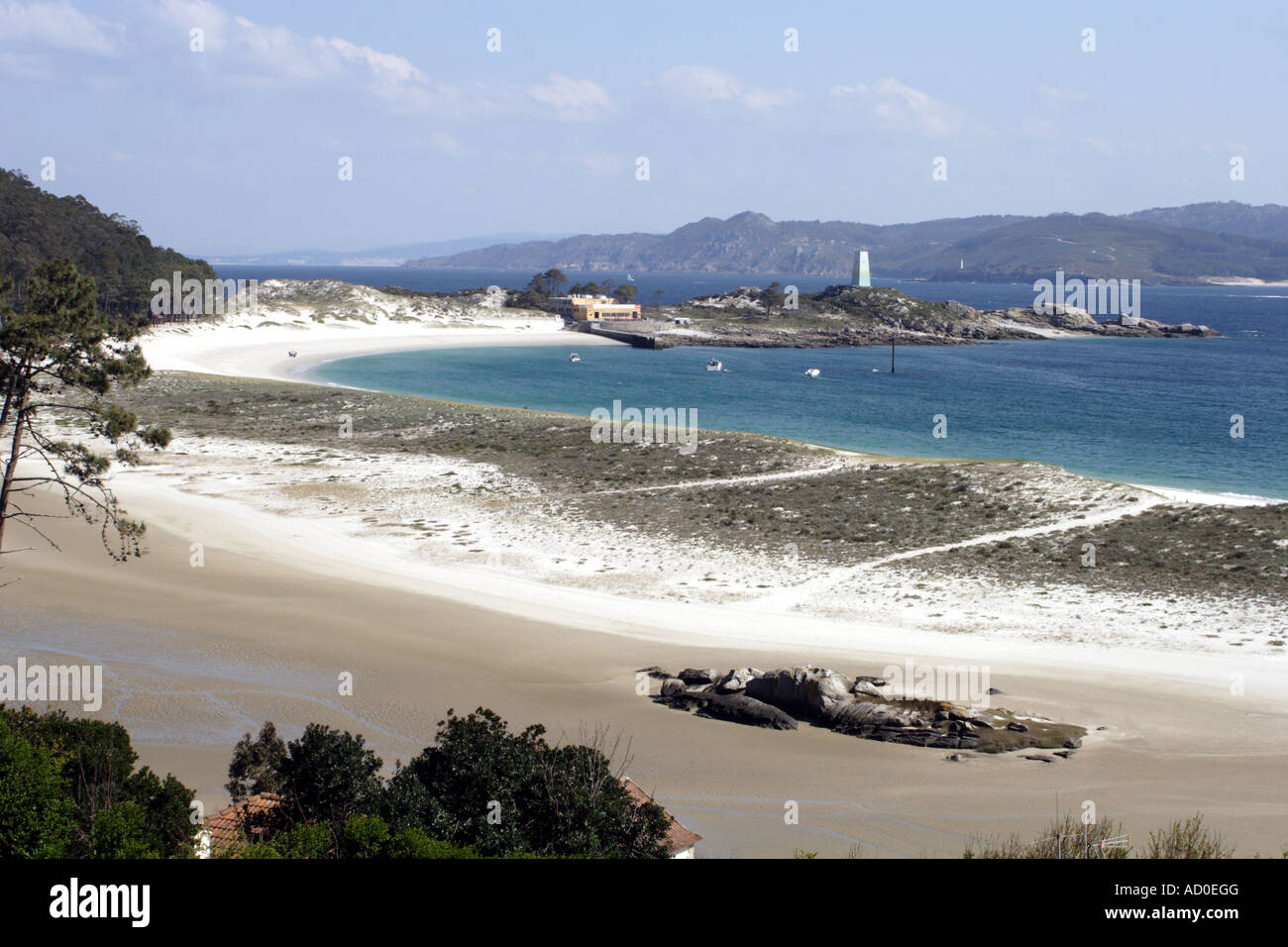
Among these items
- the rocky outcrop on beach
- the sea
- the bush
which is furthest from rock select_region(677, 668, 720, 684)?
the sea

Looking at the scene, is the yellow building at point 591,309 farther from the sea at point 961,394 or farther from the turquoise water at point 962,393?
the sea at point 961,394

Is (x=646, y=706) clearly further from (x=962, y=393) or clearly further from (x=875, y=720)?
(x=962, y=393)

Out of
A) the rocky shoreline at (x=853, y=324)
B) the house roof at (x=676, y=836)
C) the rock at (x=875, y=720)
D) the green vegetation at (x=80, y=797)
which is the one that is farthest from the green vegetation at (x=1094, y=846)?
the rocky shoreline at (x=853, y=324)

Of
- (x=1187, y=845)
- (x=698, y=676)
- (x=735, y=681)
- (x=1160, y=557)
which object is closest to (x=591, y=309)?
(x=1160, y=557)
